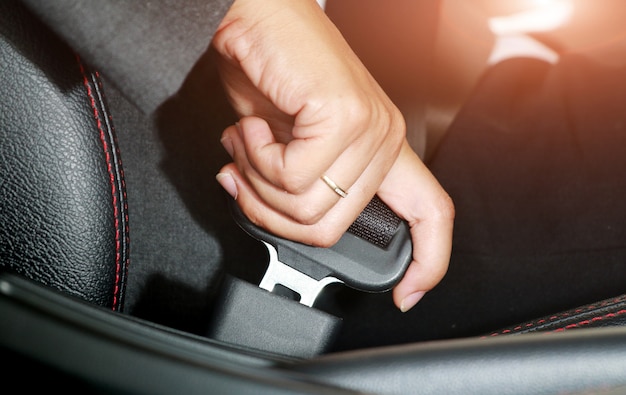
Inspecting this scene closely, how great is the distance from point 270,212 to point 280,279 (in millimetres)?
60

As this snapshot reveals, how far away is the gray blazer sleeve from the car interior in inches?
3.2

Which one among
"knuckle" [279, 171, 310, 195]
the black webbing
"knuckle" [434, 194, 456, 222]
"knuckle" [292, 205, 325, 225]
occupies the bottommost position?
the black webbing

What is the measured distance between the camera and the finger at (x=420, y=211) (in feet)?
2.14

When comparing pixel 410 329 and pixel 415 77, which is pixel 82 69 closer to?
pixel 415 77

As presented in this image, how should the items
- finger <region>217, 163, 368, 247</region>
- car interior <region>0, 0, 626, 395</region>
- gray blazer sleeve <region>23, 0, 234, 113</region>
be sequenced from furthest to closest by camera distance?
finger <region>217, 163, 368, 247</region>, gray blazer sleeve <region>23, 0, 234, 113</region>, car interior <region>0, 0, 626, 395</region>

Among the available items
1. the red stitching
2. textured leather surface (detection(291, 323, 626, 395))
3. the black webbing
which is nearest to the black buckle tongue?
the black webbing

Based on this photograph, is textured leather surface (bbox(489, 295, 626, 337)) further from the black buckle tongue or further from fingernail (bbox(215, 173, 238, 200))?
fingernail (bbox(215, 173, 238, 200))

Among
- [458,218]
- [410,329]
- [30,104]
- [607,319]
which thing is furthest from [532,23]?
[30,104]

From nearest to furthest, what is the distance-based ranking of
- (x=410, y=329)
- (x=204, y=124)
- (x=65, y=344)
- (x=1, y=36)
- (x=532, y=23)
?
1. (x=65, y=344)
2. (x=1, y=36)
3. (x=204, y=124)
4. (x=410, y=329)
5. (x=532, y=23)

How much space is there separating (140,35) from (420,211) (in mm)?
303

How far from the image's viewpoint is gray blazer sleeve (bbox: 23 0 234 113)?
1.57 feet

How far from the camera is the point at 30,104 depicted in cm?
55

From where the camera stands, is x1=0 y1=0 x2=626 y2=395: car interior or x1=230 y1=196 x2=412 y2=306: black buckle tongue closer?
x1=0 y1=0 x2=626 y2=395: car interior

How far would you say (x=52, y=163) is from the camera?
56cm
